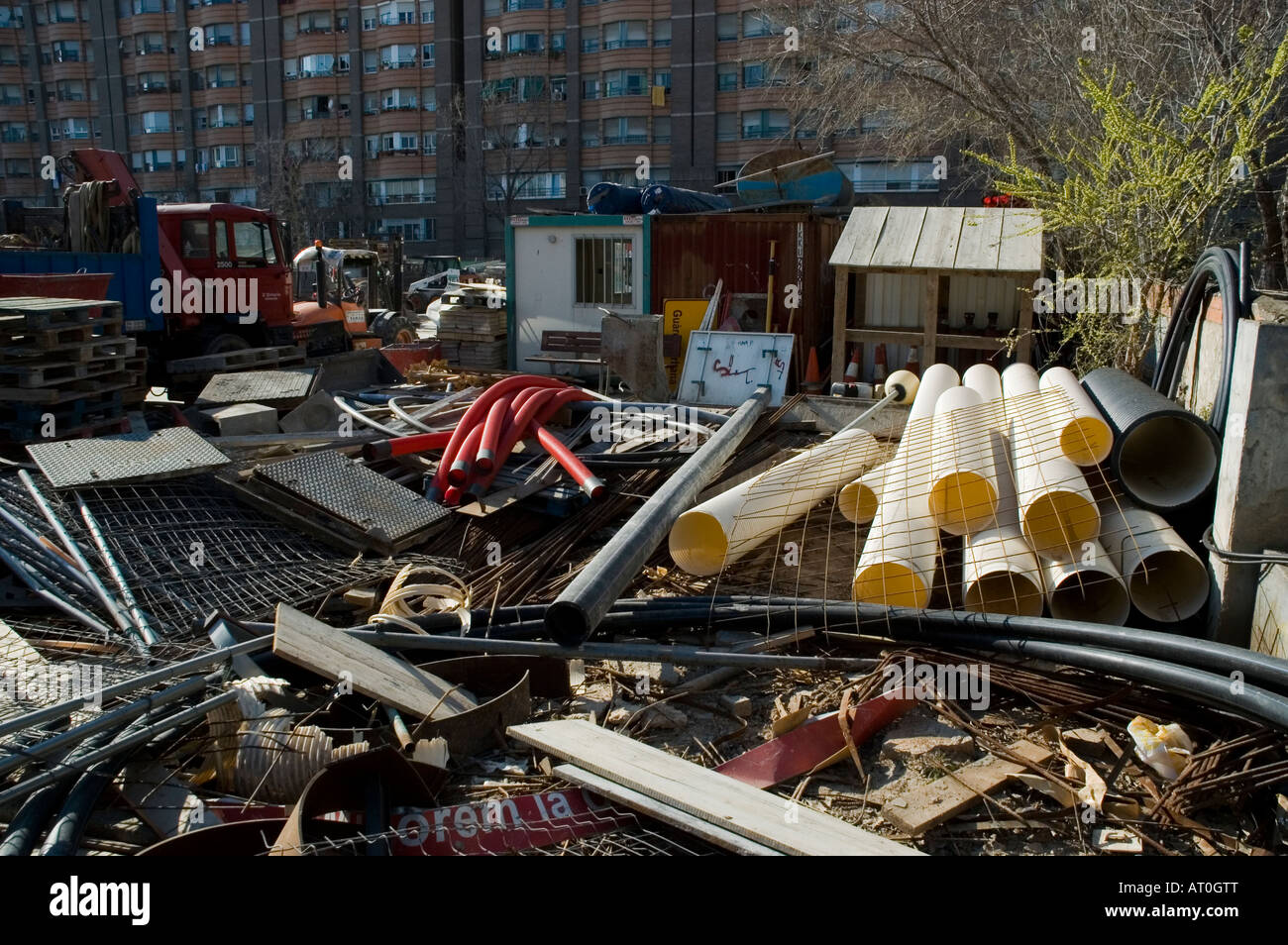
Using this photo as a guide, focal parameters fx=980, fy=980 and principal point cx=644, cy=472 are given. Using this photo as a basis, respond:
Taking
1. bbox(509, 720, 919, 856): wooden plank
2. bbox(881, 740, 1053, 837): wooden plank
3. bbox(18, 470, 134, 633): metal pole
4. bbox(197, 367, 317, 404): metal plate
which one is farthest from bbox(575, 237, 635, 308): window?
bbox(881, 740, 1053, 837): wooden plank

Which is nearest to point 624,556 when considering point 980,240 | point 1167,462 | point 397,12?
point 1167,462

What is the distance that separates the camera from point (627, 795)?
3.82 m

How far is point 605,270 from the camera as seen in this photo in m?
15.8

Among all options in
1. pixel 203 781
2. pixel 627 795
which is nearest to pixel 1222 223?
pixel 627 795

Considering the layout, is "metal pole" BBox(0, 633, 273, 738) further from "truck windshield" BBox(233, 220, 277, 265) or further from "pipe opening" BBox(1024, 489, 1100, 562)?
"truck windshield" BBox(233, 220, 277, 265)

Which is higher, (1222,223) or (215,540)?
(1222,223)

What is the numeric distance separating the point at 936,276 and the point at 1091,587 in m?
6.31

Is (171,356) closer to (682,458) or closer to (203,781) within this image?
(682,458)

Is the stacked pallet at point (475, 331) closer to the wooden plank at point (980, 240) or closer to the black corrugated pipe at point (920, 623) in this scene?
the wooden plank at point (980, 240)

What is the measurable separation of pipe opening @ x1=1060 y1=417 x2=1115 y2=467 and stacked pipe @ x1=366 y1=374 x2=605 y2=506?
331cm

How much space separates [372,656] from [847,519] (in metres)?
3.52

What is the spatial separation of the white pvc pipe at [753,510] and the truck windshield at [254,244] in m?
10.6

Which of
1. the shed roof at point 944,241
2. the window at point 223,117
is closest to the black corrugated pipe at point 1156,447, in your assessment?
the shed roof at point 944,241

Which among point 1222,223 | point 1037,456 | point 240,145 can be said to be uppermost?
point 240,145
